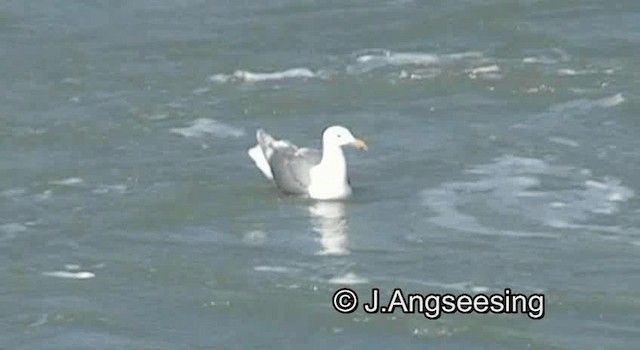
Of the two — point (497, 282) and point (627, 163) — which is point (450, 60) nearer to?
point (627, 163)

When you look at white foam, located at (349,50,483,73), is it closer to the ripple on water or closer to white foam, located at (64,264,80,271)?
the ripple on water

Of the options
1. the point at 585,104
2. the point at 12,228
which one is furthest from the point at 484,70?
the point at 12,228

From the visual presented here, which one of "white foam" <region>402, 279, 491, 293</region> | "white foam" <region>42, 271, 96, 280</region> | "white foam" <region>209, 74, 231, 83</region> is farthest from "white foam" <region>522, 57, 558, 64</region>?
"white foam" <region>42, 271, 96, 280</region>

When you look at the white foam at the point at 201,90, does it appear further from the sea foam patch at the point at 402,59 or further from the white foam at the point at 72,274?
the white foam at the point at 72,274

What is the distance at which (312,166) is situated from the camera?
23203 millimetres

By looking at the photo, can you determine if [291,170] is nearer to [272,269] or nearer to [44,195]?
[44,195]

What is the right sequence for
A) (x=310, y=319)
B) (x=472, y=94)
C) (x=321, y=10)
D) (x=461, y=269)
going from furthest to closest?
(x=321, y=10)
(x=472, y=94)
(x=461, y=269)
(x=310, y=319)

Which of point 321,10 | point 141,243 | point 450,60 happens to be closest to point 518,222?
point 141,243

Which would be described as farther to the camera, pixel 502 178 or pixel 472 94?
pixel 472 94

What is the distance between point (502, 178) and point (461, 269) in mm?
3526

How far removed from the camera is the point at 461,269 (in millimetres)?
20172

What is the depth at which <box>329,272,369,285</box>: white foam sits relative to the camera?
19.9 metres

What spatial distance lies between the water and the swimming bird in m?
0.16

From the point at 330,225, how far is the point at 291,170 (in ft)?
4.35
